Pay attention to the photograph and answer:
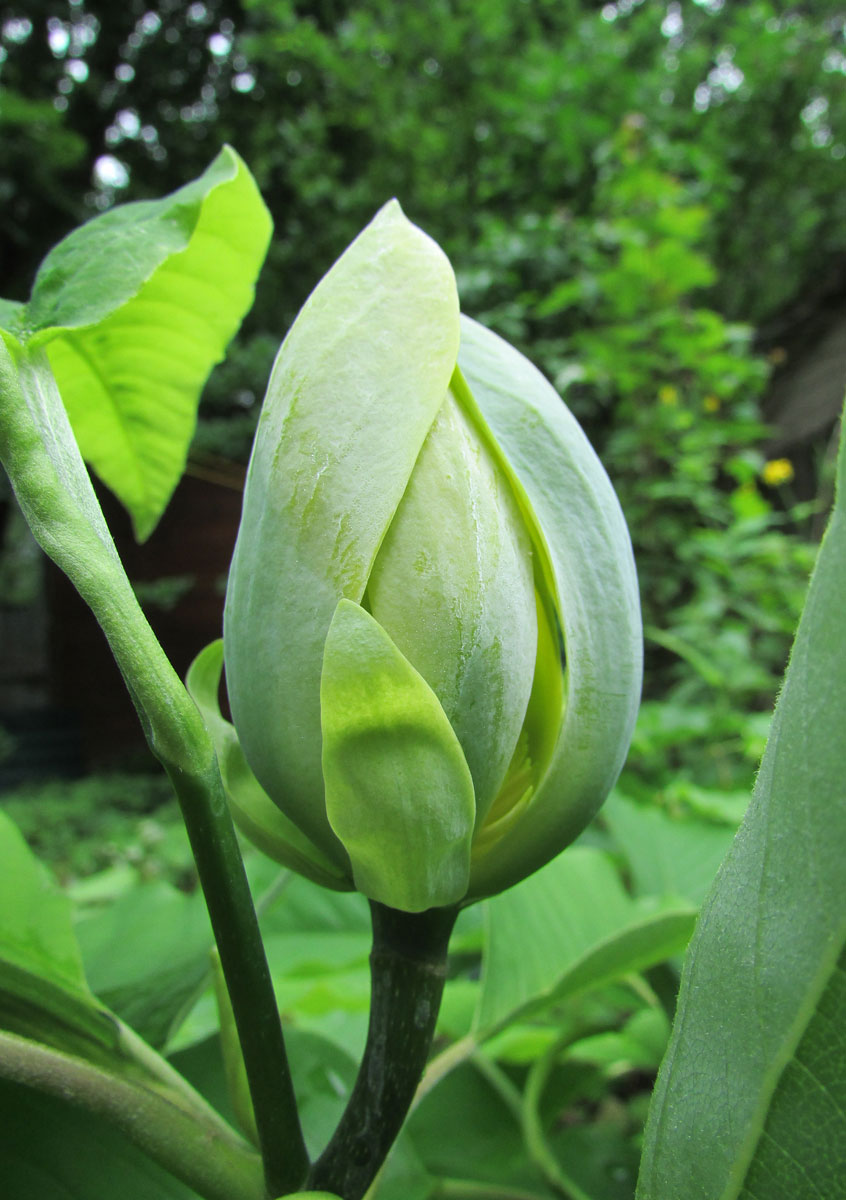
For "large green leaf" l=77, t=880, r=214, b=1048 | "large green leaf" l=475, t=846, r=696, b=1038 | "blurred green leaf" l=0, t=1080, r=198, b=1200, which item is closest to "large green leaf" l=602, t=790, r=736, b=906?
"large green leaf" l=475, t=846, r=696, b=1038

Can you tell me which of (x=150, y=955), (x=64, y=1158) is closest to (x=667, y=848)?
(x=150, y=955)

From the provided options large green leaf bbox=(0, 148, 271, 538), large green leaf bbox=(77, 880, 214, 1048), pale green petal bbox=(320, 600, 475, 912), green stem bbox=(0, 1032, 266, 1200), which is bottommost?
large green leaf bbox=(77, 880, 214, 1048)

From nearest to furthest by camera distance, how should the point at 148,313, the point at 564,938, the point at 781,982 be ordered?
the point at 781,982 < the point at 148,313 < the point at 564,938

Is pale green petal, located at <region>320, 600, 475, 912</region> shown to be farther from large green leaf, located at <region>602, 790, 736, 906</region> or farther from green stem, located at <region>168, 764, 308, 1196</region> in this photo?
large green leaf, located at <region>602, 790, 736, 906</region>

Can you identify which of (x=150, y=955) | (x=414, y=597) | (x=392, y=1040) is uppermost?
(x=414, y=597)

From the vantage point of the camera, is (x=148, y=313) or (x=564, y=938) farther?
(x=564, y=938)

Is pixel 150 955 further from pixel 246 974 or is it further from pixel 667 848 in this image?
pixel 667 848

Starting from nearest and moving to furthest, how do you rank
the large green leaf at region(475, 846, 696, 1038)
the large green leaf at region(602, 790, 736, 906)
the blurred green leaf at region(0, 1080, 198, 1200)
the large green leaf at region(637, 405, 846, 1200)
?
the large green leaf at region(637, 405, 846, 1200)
the blurred green leaf at region(0, 1080, 198, 1200)
the large green leaf at region(475, 846, 696, 1038)
the large green leaf at region(602, 790, 736, 906)

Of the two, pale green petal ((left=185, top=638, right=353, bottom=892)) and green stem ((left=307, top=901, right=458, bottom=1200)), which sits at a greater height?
pale green petal ((left=185, top=638, right=353, bottom=892))
